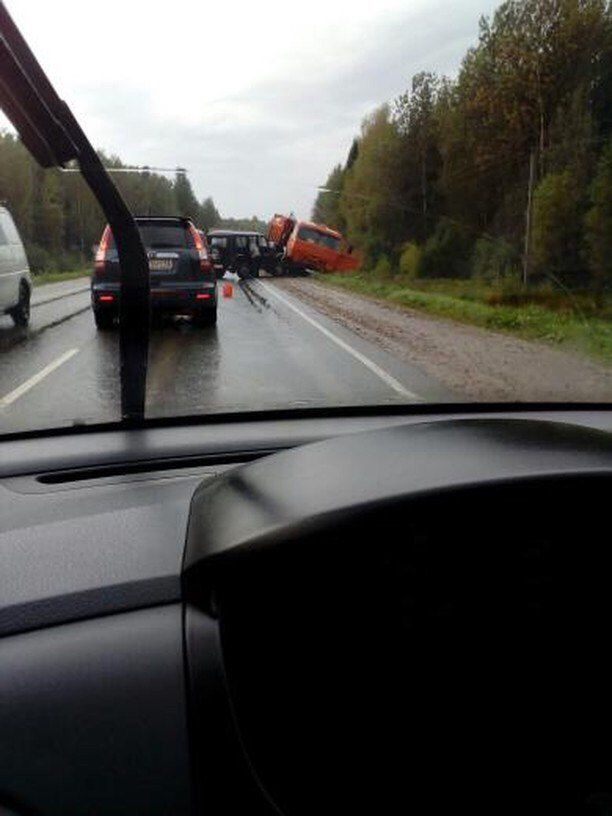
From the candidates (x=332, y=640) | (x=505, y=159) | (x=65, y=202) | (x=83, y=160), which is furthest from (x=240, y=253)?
(x=332, y=640)

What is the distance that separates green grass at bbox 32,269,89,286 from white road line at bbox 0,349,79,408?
35 centimetres

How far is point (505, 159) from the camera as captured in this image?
3.32 metres

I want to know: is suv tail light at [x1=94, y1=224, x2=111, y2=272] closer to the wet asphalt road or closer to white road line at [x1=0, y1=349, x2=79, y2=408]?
the wet asphalt road

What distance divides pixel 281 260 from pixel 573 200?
7.31 ft

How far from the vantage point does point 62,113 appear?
2127 millimetres

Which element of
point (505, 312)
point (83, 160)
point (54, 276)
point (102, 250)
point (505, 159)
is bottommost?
point (505, 312)

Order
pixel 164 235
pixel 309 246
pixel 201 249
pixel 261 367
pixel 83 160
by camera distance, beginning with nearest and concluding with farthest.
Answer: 1. pixel 83 160
2. pixel 164 235
3. pixel 201 249
4. pixel 261 367
5. pixel 309 246

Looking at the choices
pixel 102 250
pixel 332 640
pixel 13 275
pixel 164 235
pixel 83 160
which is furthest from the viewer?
pixel 164 235

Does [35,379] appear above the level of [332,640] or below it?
above

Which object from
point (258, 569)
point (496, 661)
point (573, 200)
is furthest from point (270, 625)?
point (573, 200)

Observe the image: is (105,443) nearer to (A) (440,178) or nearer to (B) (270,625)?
(B) (270,625)

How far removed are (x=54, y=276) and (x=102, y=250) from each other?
741 mm

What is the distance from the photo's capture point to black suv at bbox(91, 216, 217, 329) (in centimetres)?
283

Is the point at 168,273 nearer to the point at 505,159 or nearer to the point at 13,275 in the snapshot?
the point at 13,275
